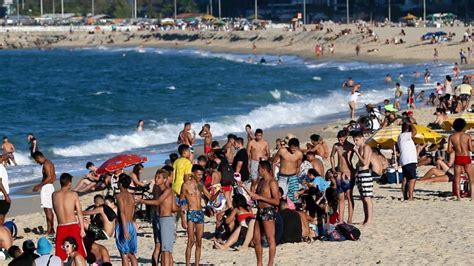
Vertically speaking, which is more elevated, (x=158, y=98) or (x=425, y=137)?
(x=425, y=137)

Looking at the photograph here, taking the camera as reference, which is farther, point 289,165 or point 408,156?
point 408,156

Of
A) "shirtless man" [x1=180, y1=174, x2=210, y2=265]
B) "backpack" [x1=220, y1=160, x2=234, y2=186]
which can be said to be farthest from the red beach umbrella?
"shirtless man" [x1=180, y1=174, x2=210, y2=265]

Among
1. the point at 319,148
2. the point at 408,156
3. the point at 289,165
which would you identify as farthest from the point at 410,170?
the point at 319,148

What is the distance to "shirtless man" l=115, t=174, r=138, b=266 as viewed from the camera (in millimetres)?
11312

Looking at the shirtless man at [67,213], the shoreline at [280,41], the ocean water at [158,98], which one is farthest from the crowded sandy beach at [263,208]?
the shoreline at [280,41]

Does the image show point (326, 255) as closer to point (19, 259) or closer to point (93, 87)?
point (19, 259)

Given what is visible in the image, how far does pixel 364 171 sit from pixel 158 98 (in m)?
37.8

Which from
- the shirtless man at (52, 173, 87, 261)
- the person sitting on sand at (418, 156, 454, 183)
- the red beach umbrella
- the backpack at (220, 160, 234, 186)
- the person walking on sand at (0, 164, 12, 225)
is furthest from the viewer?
the red beach umbrella

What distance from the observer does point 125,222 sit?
37.2 feet

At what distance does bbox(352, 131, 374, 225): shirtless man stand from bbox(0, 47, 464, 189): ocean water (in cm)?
1061

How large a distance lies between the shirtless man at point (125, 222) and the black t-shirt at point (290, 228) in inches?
102

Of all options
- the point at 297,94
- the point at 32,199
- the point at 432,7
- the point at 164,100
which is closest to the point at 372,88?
the point at 297,94

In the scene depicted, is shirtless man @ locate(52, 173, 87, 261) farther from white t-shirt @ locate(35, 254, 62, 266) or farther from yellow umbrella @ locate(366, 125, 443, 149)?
yellow umbrella @ locate(366, 125, 443, 149)

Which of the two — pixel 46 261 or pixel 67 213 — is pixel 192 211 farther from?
pixel 46 261
